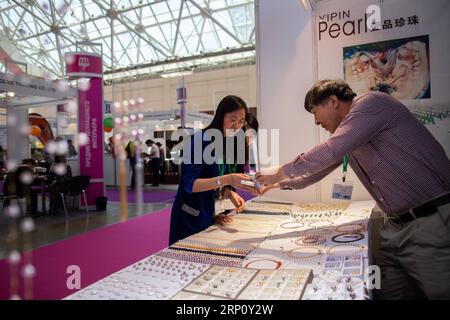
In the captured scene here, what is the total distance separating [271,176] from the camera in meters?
1.45

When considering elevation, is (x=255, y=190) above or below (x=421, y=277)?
above

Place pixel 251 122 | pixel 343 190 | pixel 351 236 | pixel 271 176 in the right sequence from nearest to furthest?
pixel 351 236 < pixel 271 176 < pixel 251 122 < pixel 343 190

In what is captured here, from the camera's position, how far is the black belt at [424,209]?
1.18 metres

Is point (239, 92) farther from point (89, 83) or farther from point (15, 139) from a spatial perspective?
point (15, 139)

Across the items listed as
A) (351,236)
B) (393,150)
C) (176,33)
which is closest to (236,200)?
(351,236)

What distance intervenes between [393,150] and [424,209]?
235mm

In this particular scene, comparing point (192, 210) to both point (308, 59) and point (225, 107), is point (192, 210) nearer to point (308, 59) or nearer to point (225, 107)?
point (225, 107)

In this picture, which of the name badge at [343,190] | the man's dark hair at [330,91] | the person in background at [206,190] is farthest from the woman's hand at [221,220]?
the name badge at [343,190]

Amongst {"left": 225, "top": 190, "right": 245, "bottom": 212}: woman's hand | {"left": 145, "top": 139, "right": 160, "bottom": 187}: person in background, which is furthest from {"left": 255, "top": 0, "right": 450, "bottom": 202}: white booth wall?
{"left": 145, "top": 139, "right": 160, "bottom": 187}: person in background

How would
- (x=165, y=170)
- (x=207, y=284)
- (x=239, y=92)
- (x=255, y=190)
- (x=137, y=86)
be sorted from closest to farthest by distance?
(x=207, y=284), (x=255, y=190), (x=165, y=170), (x=239, y=92), (x=137, y=86)

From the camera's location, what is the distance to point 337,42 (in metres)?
2.28

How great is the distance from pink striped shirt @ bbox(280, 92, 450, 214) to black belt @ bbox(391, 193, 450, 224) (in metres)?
0.02
